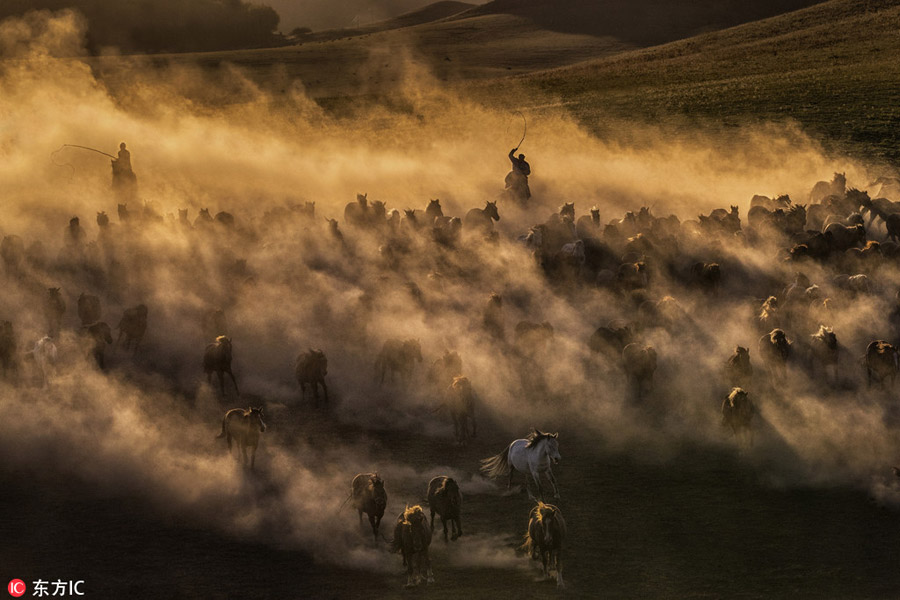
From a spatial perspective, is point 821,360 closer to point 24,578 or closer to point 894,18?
point 24,578

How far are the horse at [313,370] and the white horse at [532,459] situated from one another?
21.2 ft

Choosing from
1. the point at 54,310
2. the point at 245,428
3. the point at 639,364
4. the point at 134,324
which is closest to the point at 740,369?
the point at 639,364

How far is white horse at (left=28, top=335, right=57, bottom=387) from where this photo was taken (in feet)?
94.2

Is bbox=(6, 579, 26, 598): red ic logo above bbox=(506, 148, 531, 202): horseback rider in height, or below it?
below

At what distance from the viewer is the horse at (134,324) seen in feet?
103

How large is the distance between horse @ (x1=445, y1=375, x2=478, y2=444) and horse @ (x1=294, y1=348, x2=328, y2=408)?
161 inches

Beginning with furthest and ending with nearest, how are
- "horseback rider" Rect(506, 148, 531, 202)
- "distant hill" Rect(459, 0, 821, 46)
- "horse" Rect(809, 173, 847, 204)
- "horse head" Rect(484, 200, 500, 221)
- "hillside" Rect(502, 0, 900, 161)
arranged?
"distant hill" Rect(459, 0, 821, 46), "hillside" Rect(502, 0, 900, 161), "horseback rider" Rect(506, 148, 531, 202), "horse head" Rect(484, 200, 500, 221), "horse" Rect(809, 173, 847, 204)

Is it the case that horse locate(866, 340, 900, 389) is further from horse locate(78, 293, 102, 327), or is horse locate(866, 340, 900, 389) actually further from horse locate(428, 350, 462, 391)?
horse locate(78, 293, 102, 327)

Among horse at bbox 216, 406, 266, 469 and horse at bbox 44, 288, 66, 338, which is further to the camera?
horse at bbox 44, 288, 66, 338

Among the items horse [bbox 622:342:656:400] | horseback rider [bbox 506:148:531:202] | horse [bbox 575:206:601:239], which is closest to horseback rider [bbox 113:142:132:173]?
horseback rider [bbox 506:148:531:202]

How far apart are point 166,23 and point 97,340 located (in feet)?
508

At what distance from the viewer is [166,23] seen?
6806 inches

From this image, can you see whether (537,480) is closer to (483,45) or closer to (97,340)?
(97,340)

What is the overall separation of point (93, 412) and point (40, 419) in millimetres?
1296
